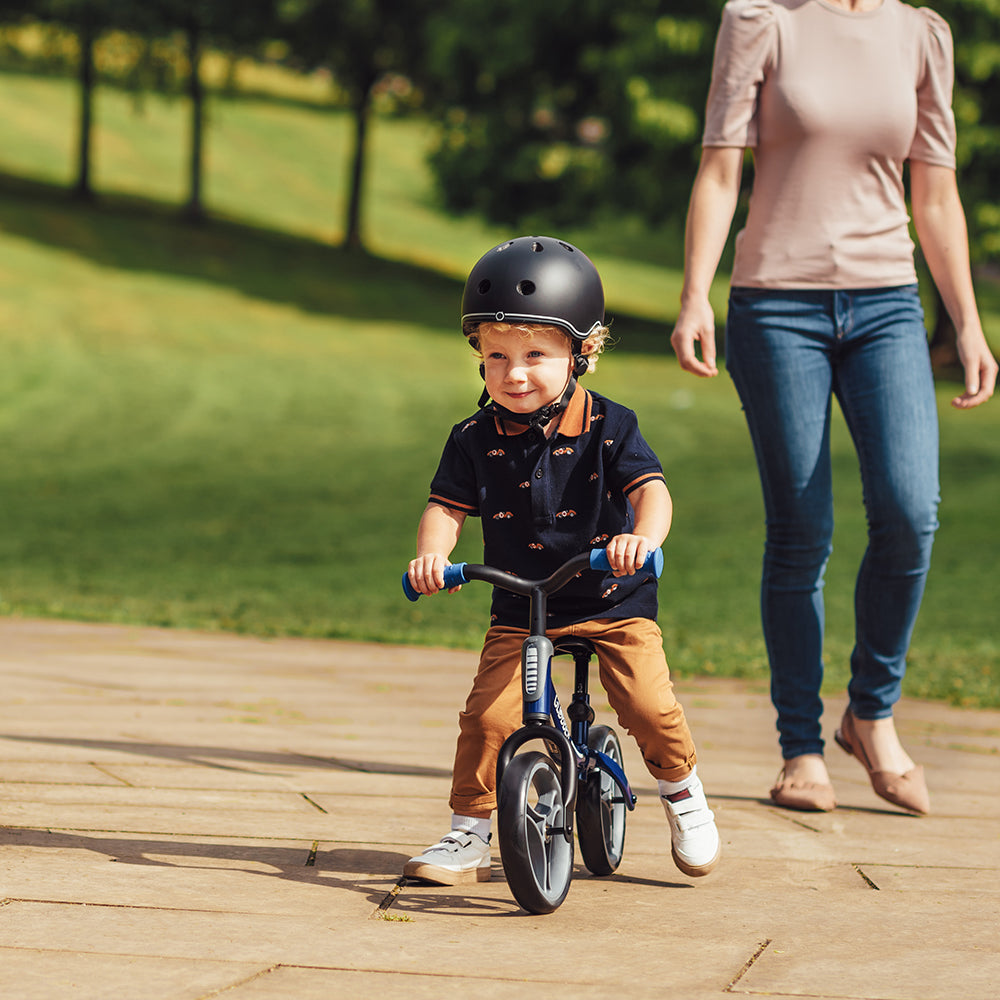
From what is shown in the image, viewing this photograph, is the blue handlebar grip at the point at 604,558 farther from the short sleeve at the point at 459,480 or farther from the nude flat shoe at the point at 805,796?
the nude flat shoe at the point at 805,796

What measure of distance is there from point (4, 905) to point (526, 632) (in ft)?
4.00

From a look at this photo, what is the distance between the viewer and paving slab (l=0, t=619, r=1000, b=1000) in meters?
2.76

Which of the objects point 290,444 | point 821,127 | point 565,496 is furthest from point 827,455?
point 290,444

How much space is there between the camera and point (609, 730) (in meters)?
3.66

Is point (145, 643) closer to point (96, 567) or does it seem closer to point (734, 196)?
point (96, 567)

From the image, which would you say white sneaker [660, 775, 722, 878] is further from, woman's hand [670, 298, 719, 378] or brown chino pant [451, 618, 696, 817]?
woman's hand [670, 298, 719, 378]

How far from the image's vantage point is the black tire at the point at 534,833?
311cm

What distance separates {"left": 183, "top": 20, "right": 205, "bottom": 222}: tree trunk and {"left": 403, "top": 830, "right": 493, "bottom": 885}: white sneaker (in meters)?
31.1

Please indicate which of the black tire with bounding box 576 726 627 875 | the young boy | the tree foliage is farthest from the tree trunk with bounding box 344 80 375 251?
the black tire with bounding box 576 726 627 875

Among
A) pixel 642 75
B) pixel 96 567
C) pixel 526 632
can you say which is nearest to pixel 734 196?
pixel 526 632

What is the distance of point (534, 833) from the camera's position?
320 centimetres

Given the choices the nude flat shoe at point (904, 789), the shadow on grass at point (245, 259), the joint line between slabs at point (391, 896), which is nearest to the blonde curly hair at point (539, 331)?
the joint line between slabs at point (391, 896)

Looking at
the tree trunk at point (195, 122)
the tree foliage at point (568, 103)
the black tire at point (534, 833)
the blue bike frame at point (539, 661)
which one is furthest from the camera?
the tree trunk at point (195, 122)

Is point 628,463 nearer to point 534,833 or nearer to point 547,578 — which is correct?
point 547,578
